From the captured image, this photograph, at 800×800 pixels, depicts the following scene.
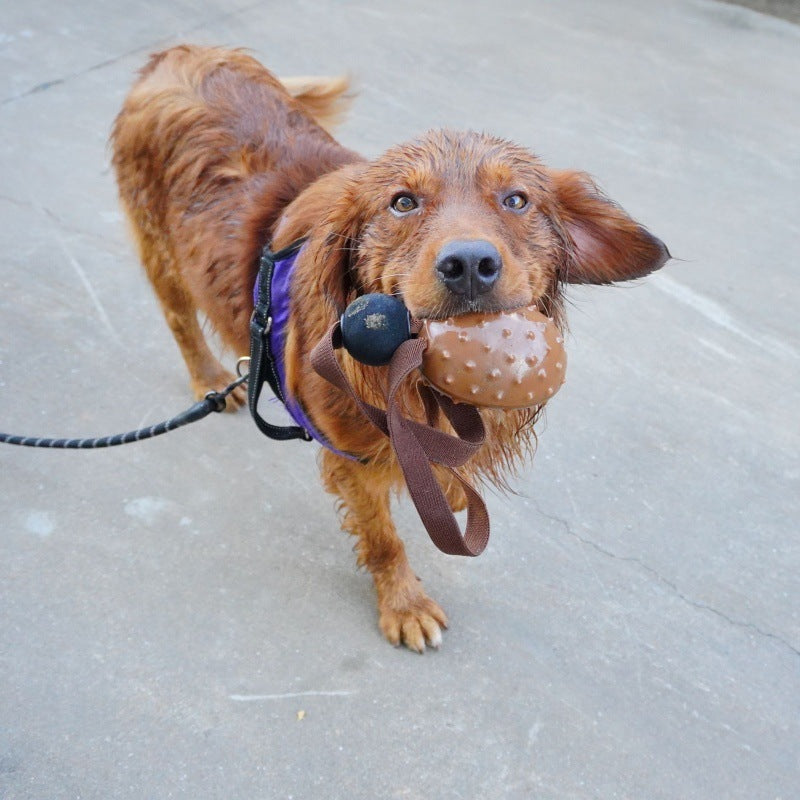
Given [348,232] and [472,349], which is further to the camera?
[348,232]

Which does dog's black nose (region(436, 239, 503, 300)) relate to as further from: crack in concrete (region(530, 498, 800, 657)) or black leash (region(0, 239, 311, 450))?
crack in concrete (region(530, 498, 800, 657))

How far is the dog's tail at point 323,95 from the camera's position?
3.43m

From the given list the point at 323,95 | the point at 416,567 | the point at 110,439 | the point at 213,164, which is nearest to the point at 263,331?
the point at 110,439

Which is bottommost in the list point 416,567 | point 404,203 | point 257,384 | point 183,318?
point 416,567

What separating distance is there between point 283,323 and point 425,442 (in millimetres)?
790

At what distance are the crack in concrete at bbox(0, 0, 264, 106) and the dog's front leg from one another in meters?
4.16

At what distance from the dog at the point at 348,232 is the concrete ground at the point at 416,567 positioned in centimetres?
28

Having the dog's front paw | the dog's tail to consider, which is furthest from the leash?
the dog's tail

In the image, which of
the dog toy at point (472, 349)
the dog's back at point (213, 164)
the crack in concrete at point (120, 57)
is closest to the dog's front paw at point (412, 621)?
the dog's back at point (213, 164)

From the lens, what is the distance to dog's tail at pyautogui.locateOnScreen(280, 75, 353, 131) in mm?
3426

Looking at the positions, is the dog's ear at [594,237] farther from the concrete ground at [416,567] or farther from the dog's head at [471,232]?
the concrete ground at [416,567]

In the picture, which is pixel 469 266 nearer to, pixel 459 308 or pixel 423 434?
pixel 459 308

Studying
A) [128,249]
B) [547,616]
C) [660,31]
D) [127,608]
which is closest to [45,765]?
[127,608]

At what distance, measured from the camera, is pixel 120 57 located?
19.6 feet
